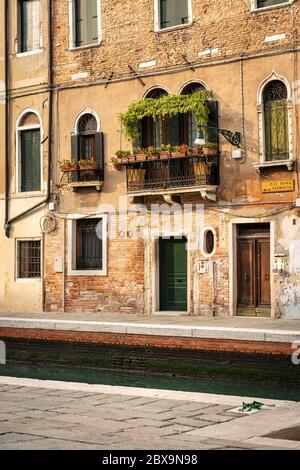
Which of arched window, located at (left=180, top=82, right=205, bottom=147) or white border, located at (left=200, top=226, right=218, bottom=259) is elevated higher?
arched window, located at (left=180, top=82, right=205, bottom=147)

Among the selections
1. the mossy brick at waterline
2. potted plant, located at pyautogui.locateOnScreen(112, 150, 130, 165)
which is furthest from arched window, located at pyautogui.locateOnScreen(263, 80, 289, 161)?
the mossy brick at waterline

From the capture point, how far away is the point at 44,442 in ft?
29.2

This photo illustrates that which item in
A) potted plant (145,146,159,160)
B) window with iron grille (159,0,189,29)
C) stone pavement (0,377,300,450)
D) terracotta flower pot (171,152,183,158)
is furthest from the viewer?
window with iron grille (159,0,189,29)

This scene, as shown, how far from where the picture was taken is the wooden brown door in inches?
825

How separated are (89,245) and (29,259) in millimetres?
2077

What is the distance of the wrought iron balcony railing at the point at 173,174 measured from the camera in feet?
69.8

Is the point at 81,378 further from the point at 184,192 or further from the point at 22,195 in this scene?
the point at 22,195

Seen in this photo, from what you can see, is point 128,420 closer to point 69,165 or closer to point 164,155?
point 164,155

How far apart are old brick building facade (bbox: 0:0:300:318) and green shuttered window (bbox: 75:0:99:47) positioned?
38 millimetres

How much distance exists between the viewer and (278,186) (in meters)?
20.5

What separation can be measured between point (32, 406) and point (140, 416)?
1500 mm

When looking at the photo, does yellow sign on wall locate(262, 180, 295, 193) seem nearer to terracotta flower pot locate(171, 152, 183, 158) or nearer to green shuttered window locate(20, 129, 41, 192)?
terracotta flower pot locate(171, 152, 183, 158)

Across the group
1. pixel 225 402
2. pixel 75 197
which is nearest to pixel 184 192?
pixel 75 197

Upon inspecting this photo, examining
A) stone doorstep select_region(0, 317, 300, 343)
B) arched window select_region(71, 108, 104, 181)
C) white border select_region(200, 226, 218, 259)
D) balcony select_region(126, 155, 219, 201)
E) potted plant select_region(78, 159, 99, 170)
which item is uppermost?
arched window select_region(71, 108, 104, 181)
